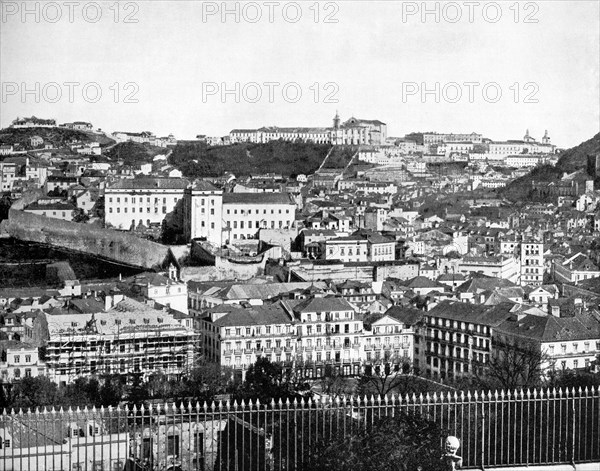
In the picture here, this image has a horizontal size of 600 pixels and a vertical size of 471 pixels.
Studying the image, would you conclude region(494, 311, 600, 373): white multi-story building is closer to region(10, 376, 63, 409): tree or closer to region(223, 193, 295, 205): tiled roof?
region(10, 376, 63, 409): tree

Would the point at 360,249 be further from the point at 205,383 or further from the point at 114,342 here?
the point at 205,383

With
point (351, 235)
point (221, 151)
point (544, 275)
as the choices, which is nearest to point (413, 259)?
point (351, 235)

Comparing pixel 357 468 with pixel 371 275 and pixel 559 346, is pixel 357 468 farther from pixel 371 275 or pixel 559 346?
pixel 371 275

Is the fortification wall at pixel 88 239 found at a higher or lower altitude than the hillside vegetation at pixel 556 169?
lower

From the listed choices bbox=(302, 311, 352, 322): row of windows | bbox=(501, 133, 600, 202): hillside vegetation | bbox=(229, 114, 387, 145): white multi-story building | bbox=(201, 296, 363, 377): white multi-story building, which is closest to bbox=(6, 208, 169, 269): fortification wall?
bbox=(201, 296, 363, 377): white multi-story building

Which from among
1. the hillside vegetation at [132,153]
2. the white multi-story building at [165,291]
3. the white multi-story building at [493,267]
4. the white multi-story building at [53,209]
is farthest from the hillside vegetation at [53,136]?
the white multi-story building at [165,291]

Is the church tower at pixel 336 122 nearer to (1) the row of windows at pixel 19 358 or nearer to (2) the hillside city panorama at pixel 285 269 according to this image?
(2) the hillside city panorama at pixel 285 269
